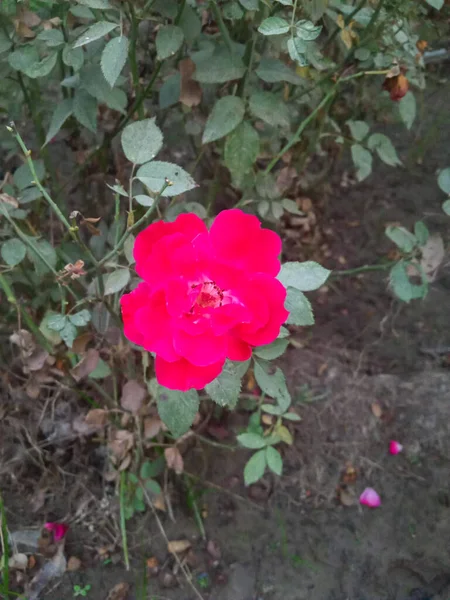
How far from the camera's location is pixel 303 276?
2.37ft

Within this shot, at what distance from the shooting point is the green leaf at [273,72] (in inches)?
34.8

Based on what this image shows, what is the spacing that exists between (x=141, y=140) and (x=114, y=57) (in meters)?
0.11

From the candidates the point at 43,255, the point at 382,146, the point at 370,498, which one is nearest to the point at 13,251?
the point at 43,255

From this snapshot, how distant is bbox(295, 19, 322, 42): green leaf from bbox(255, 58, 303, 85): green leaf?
6.8 inches

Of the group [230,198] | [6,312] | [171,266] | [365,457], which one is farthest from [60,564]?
[230,198]

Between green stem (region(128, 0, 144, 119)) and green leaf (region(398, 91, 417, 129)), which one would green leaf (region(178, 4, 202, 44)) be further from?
green leaf (region(398, 91, 417, 129))

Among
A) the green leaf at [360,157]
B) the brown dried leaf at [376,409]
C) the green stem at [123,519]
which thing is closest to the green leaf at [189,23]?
the green leaf at [360,157]

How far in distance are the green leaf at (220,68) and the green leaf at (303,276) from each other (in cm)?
35

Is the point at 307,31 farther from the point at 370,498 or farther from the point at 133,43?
the point at 370,498

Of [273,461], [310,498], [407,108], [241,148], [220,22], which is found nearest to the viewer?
[220,22]

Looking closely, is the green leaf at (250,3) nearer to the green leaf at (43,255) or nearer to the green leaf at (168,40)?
the green leaf at (168,40)

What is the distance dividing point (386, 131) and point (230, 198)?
0.72 m

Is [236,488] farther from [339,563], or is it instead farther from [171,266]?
[171,266]

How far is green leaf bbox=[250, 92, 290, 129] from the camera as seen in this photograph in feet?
2.93
